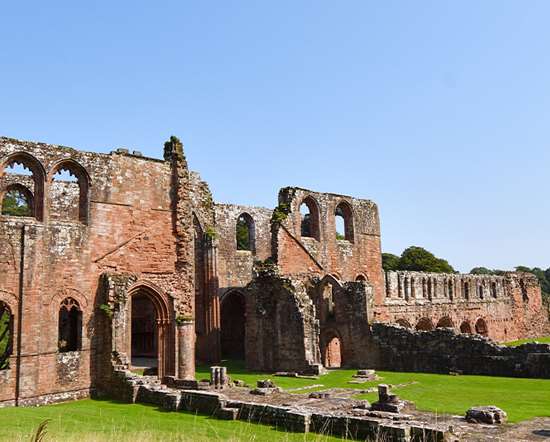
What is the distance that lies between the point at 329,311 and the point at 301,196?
669 centimetres

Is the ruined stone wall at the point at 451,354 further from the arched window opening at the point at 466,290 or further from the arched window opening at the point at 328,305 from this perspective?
the arched window opening at the point at 466,290

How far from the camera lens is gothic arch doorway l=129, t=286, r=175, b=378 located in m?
17.9

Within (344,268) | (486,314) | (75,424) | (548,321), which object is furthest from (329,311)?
(548,321)

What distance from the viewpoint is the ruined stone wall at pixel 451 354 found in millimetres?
18000

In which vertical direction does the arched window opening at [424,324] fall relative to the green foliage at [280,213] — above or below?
below

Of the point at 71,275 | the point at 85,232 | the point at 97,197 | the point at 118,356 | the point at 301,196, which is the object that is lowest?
the point at 118,356

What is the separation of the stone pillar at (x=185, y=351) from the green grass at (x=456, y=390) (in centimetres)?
193

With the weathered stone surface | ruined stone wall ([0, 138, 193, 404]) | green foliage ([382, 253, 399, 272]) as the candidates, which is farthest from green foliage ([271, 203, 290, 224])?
green foliage ([382, 253, 399, 272])

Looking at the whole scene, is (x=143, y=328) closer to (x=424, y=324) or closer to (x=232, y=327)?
(x=232, y=327)

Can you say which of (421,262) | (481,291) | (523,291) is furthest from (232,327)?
(421,262)

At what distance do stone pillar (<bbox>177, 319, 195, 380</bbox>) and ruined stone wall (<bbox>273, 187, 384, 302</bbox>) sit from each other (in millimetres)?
8534

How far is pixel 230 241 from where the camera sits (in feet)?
95.1

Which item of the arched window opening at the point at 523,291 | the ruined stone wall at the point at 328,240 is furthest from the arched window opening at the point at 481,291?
the ruined stone wall at the point at 328,240

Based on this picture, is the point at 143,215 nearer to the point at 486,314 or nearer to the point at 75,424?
the point at 75,424
